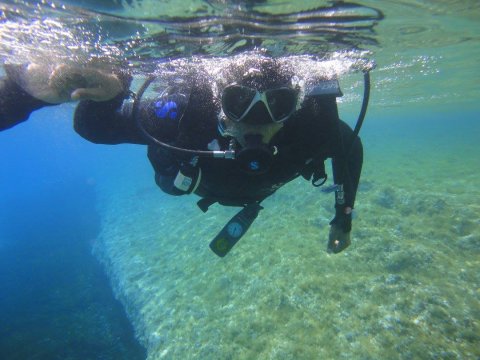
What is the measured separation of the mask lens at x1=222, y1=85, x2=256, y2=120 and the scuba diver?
11 millimetres

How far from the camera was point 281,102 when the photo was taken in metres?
3.44

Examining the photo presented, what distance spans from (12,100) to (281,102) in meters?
2.94

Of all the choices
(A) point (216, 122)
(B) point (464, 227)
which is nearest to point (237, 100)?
(A) point (216, 122)

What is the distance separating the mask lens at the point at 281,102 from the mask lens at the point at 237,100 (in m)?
0.23

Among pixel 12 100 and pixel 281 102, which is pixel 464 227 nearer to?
pixel 281 102

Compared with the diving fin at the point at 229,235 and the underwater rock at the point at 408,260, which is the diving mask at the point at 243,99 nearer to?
the diving fin at the point at 229,235

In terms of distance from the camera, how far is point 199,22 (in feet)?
21.3

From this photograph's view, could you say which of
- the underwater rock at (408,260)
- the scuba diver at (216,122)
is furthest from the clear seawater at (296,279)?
the scuba diver at (216,122)

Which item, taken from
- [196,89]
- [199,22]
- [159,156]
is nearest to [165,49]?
[199,22]

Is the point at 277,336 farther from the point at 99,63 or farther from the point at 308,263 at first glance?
the point at 99,63

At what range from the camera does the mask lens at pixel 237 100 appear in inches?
131

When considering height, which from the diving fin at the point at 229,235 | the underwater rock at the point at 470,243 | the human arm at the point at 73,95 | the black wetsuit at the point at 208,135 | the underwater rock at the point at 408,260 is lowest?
the underwater rock at the point at 470,243

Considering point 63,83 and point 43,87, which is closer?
point 63,83

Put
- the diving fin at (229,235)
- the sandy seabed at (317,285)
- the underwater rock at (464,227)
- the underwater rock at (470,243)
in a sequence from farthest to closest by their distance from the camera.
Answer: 1. the underwater rock at (464,227)
2. the underwater rock at (470,243)
3. the sandy seabed at (317,285)
4. the diving fin at (229,235)
